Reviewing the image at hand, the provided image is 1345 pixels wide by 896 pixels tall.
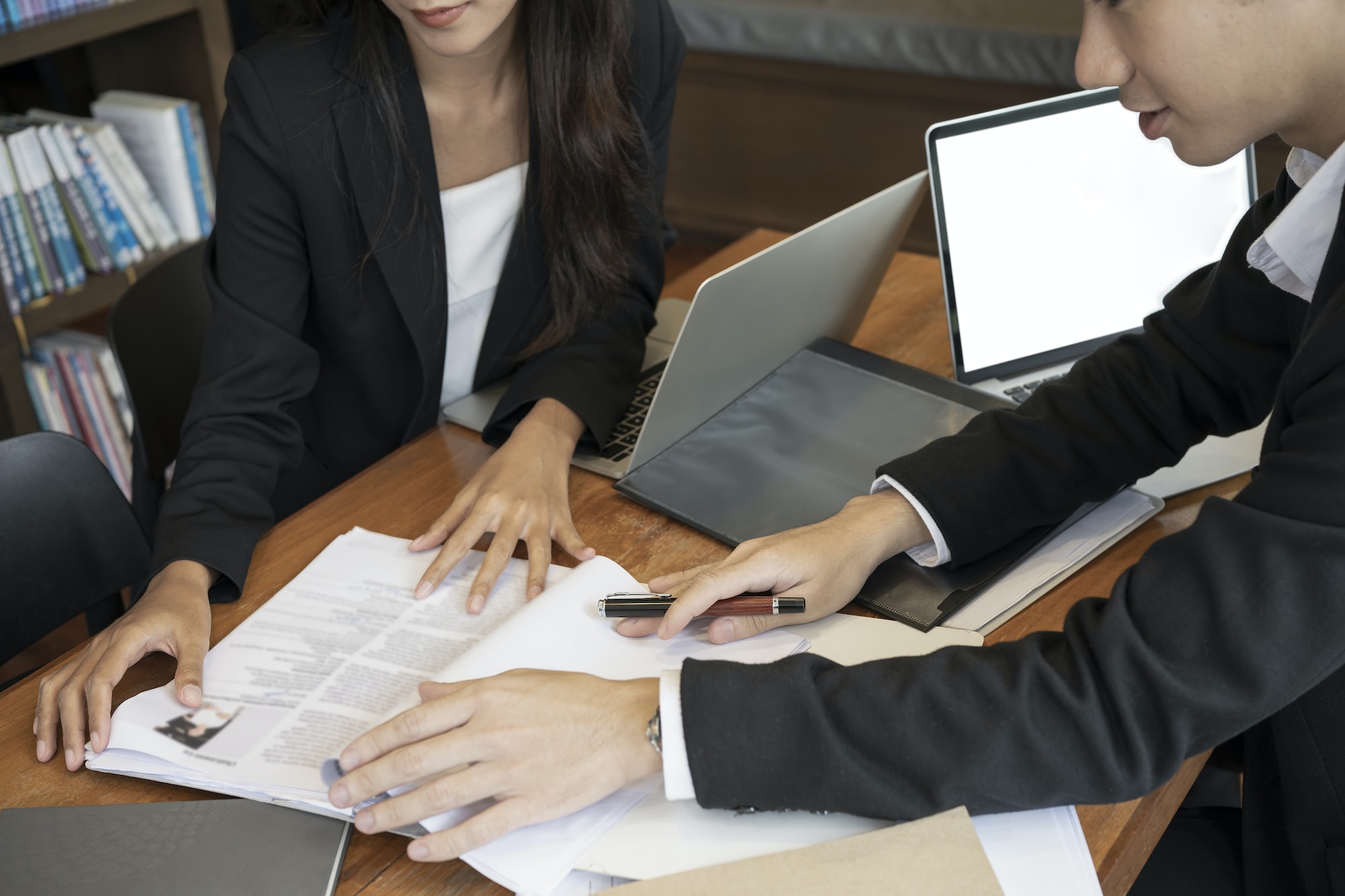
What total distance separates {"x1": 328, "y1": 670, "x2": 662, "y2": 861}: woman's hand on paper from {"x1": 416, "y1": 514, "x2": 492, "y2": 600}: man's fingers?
0.82 ft

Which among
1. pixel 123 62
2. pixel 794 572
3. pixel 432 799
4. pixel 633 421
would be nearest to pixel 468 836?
pixel 432 799

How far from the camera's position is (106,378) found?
7.56ft

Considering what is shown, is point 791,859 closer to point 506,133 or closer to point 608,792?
point 608,792

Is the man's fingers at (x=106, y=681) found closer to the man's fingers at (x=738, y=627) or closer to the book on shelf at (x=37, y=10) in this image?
the man's fingers at (x=738, y=627)

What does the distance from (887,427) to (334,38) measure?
0.79 m

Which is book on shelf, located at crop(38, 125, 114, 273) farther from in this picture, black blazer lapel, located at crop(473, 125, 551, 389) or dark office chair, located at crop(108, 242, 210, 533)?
black blazer lapel, located at crop(473, 125, 551, 389)

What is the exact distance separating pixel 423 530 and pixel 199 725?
323mm

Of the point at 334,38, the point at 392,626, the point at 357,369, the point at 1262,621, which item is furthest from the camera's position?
the point at 357,369

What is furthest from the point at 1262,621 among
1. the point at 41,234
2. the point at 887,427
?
the point at 41,234

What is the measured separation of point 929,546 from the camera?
3.36 feet

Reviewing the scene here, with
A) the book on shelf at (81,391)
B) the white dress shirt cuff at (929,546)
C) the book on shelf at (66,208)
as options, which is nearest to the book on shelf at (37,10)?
the book on shelf at (66,208)

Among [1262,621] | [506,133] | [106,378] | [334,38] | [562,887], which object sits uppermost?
[334,38]

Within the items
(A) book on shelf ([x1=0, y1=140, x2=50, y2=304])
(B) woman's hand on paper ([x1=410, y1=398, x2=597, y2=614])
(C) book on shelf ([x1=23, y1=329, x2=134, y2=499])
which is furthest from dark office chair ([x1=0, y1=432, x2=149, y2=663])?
(A) book on shelf ([x1=0, y1=140, x2=50, y2=304])

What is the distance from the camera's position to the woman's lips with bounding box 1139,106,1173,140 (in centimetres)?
82
